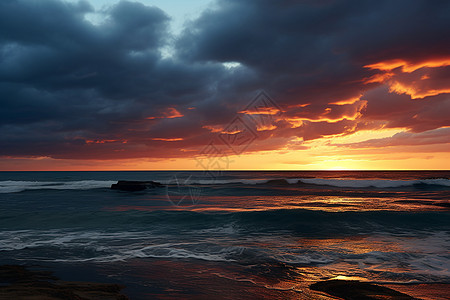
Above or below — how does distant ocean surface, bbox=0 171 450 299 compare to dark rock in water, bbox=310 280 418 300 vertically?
below

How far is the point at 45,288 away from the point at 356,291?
20.0 feet

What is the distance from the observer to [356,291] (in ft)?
19.2

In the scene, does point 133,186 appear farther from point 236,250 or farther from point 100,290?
point 100,290

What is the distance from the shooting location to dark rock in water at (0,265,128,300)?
200 inches

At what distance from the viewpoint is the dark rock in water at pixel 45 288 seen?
16.7 feet

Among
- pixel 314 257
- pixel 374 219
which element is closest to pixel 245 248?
pixel 314 257

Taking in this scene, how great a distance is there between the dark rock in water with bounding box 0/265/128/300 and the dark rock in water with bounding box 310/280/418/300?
4069mm

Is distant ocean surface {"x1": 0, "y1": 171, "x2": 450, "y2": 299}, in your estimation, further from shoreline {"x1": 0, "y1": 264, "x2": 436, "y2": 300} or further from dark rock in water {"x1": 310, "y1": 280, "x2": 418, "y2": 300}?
dark rock in water {"x1": 310, "y1": 280, "x2": 418, "y2": 300}

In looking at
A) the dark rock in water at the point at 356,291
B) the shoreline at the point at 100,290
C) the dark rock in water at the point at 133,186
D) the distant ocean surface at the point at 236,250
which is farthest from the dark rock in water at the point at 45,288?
the dark rock in water at the point at 133,186

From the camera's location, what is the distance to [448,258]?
9133 millimetres

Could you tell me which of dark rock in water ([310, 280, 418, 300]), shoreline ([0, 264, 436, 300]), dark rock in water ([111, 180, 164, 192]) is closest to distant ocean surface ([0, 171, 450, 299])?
→ shoreline ([0, 264, 436, 300])

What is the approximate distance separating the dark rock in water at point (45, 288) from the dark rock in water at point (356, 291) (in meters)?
4.07

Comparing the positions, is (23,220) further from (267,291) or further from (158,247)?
(267,291)

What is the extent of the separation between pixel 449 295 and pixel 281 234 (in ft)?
25.7
